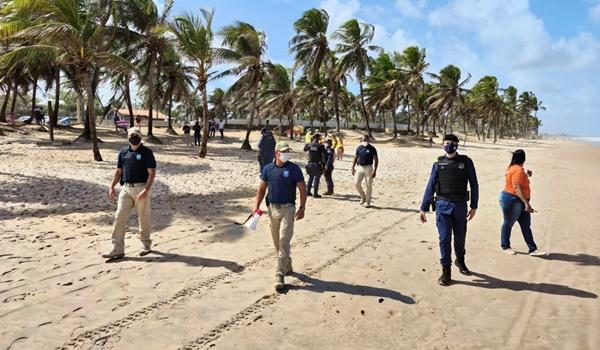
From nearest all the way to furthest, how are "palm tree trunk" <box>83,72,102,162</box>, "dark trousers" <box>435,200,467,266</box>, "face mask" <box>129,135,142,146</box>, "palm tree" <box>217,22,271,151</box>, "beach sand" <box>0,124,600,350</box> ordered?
1. "beach sand" <box>0,124,600,350</box>
2. "dark trousers" <box>435,200,467,266</box>
3. "face mask" <box>129,135,142,146</box>
4. "palm tree trunk" <box>83,72,102,162</box>
5. "palm tree" <box>217,22,271,151</box>

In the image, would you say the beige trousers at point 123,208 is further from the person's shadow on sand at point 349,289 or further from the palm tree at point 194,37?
the palm tree at point 194,37

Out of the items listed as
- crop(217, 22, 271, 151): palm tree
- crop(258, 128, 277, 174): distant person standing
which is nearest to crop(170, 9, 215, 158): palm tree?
crop(217, 22, 271, 151): palm tree

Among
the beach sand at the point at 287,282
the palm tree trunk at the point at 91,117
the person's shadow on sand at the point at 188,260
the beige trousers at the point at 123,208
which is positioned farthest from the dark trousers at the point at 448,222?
the palm tree trunk at the point at 91,117

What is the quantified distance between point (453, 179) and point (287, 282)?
2.37 meters

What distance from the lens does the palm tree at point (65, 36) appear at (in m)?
13.2

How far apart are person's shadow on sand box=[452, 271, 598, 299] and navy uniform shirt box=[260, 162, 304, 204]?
233cm

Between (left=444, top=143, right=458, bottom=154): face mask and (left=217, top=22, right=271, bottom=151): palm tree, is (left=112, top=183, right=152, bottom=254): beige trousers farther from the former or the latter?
(left=217, top=22, right=271, bottom=151): palm tree

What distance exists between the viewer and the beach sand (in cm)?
413

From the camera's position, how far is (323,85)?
153ft

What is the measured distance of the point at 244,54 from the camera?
2456cm

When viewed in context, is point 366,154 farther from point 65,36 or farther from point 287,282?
point 65,36

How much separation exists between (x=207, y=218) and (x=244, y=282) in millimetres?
3681

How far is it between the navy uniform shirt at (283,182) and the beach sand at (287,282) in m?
1.04

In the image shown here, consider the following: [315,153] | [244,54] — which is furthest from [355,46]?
[315,153]
